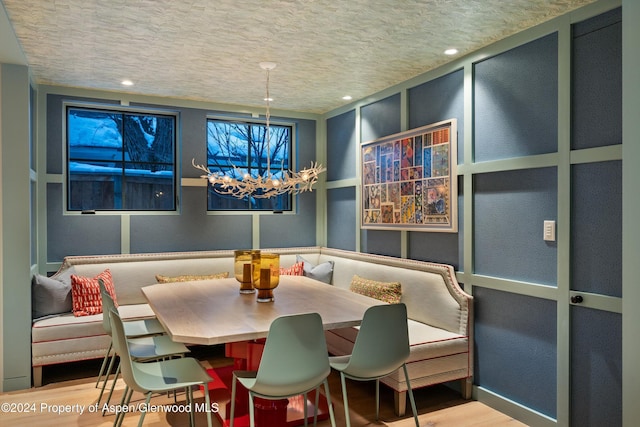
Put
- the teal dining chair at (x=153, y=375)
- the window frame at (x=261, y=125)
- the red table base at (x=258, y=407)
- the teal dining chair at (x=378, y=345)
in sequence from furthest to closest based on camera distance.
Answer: the window frame at (x=261, y=125) < the red table base at (x=258, y=407) < the teal dining chair at (x=378, y=345) < the teal dining chair at (x=153, y=375)

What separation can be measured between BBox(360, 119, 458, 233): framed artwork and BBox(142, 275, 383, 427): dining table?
102 cm

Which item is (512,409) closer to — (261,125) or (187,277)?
(187,277)

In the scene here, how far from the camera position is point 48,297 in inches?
148

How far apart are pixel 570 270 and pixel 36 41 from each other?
374 centimetres

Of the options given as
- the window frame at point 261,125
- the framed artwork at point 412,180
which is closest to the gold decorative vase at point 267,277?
the framed artwork at point 412,180

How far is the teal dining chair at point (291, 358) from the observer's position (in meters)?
2.04

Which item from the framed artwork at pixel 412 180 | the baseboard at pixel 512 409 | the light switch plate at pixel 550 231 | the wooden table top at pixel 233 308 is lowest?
the baseboard at pixel 512 409

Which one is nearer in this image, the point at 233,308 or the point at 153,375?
the point at 153,375

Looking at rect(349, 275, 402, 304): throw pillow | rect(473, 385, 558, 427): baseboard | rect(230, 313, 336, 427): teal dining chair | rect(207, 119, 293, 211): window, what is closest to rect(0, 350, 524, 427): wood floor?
rect(473, 385, 558, 427): baseboard

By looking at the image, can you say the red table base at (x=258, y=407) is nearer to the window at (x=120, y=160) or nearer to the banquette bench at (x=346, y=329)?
the banquette bench at (x=346, y=329)

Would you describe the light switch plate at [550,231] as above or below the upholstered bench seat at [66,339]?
above

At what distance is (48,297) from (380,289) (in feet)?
8.98

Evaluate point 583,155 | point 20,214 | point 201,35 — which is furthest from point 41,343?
point 583,155

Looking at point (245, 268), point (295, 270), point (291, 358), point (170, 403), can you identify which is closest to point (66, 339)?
point (170, 403)
